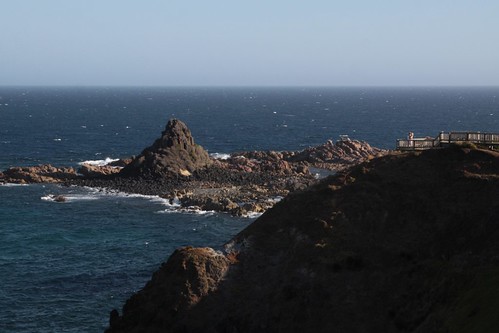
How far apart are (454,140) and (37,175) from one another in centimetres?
8171

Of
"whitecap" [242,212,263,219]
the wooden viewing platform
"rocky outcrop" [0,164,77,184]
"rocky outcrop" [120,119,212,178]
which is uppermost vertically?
the wooden viewing platform

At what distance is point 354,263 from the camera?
44.3 metres

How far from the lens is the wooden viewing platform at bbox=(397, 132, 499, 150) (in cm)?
5381

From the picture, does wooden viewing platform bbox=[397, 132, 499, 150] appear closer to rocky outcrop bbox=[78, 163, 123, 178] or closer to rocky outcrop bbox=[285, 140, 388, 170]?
rocky outcrop bbox=[78, 163, 123, 178]

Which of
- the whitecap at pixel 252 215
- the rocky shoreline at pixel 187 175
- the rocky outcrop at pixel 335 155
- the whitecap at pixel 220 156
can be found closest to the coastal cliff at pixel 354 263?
the whitecap at pixel 252 215

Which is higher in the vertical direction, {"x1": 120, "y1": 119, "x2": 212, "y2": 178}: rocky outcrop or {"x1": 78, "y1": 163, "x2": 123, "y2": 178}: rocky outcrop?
{"x1": 120, "y1": 119, "x2": 212, "y2": 178}: rocky outcrop

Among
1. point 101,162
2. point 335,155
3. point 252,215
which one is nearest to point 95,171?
point 101,162

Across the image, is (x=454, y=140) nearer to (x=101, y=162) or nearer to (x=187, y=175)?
(x=187, y=175)

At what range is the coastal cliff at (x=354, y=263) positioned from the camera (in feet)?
133

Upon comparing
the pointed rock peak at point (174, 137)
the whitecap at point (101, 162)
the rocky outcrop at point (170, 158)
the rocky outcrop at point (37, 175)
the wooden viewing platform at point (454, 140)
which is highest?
the wooden viewing platform at point (454, 140)

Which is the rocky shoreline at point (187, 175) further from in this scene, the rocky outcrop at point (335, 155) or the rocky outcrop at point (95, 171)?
the rocky outcrop at point (335, 155)

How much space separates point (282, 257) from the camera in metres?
46.5

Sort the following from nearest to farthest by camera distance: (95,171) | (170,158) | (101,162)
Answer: (170,158), (95,171), (101,162)

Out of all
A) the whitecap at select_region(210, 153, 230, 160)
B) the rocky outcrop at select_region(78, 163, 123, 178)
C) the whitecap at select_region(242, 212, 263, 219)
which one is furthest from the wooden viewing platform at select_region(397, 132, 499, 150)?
the whitecap at select_region(210, 153, 230, 160)
